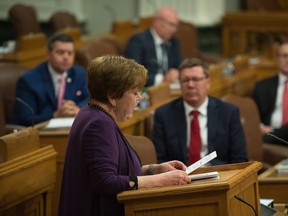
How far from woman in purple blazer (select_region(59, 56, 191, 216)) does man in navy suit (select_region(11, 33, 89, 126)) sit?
203 centimetres

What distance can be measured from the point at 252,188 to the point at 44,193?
113 centimetres

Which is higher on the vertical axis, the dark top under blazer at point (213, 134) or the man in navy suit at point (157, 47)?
the man in navy suit at point (157, 47)

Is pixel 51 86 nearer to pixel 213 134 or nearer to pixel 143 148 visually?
pixel 213 134

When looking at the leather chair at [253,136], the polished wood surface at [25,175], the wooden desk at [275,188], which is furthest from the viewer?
the leather chair at [253,136]

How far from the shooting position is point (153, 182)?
2928 mm

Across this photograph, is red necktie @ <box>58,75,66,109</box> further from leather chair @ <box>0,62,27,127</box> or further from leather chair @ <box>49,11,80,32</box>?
leather chair @ <box>49,11,80,32</box>

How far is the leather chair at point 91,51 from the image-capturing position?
6711mm

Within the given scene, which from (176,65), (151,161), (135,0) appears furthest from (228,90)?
(135,0)

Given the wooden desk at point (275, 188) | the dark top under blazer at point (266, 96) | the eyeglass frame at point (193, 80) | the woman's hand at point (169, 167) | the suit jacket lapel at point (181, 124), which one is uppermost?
the eyeglass frame at point (193, 80)

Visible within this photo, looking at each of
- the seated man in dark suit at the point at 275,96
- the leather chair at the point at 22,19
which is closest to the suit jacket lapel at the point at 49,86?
the seated man in dark suit at the point at 275,96

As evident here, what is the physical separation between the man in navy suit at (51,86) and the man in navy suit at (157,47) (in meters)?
1.52

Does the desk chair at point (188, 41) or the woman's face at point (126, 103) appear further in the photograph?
the desk chair at point (188, 41)

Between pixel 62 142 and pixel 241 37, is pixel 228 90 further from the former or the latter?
→ pixel 241 37

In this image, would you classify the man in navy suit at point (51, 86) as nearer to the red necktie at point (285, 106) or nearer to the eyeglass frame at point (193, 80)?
the eyeglass frame at point (193, 80)
